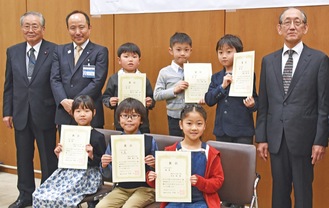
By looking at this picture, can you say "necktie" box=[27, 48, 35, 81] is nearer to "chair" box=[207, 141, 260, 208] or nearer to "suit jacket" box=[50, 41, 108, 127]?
"suit jacket" box=[50, 41, 108, 127]

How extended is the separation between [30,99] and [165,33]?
1616 millimetres

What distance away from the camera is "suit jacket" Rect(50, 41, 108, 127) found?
3.99 metres

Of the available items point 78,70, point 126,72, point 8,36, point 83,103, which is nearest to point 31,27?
point 78,70

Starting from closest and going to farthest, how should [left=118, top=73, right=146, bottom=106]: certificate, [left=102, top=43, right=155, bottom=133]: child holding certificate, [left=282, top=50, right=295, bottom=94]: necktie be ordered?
[left=282, top=50, right=295, bottom=94]: necktie, [left=118, top=73, right=146, bottom=106]: certificate, [left=102, top=43, right=155, bottom=133]: child holding certificate

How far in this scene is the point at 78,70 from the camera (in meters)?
4.02

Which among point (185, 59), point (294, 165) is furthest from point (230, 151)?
point (185, 59)

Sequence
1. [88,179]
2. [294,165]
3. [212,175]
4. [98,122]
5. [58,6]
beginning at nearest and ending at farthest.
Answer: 1. [212,175]
2. [294,165]
3. [88,179]
4. [98,122]
5. [58,6]

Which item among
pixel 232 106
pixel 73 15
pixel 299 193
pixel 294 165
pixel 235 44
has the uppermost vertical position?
pixel 73 15

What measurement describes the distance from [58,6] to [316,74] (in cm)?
357

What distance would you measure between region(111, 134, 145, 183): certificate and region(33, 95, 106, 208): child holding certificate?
12.6 inches

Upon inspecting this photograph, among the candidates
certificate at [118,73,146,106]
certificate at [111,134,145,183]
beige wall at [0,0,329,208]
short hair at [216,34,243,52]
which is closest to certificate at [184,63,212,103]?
short hair at [216,34,243,52]

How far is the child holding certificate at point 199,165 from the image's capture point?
9.60 ft

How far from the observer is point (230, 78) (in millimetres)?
3377

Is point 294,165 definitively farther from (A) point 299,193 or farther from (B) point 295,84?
(B) point 295,84
